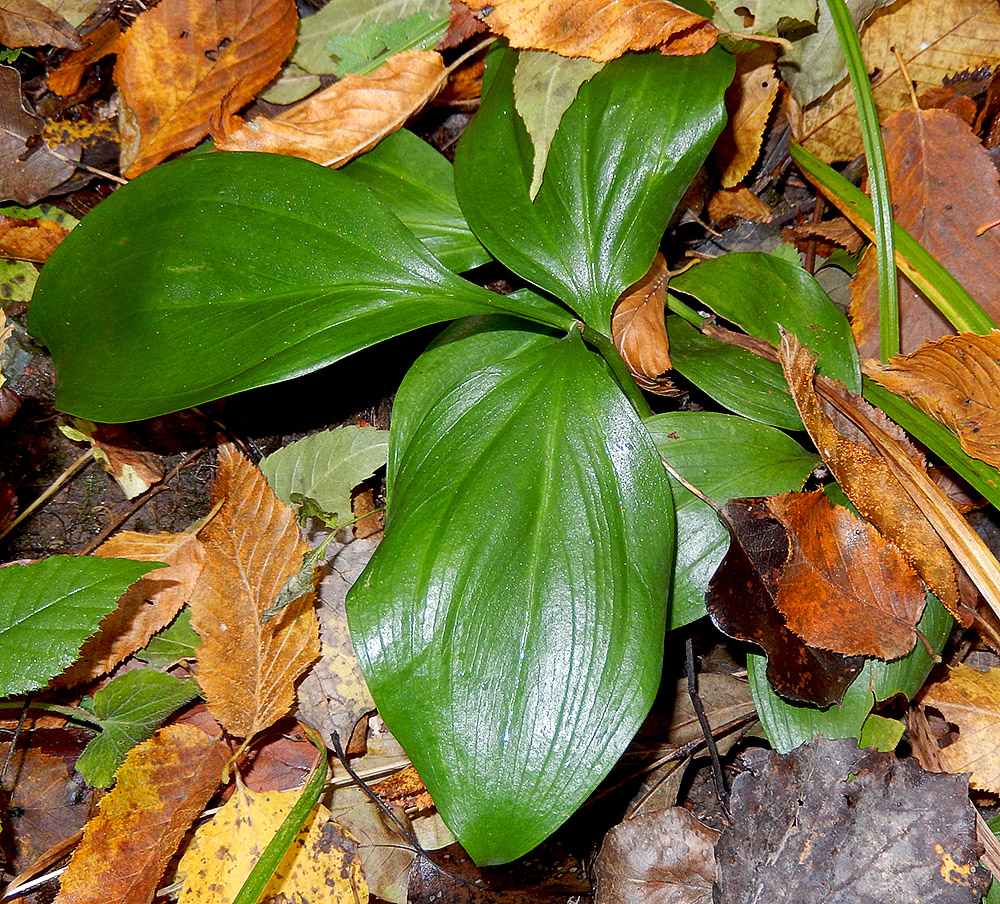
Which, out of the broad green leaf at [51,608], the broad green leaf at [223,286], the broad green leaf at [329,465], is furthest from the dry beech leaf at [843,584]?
the broad green leaf at [51,608]

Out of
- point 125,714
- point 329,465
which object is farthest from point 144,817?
point 329,465

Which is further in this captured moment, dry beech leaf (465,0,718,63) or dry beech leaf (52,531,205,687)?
dry beech leaf (52,531,205,687)

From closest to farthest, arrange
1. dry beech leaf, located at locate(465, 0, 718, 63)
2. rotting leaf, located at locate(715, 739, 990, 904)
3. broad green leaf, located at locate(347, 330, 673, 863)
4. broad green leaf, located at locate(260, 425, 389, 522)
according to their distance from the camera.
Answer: broad green leaf, located at locate(347, 330, 673, 863)
rotting leaf, located at locate(715, 739, 990, 904)
dry beech leaf, located at locate(465, 0, 718, 63)
broad green leaf, located at locate(260, 425, 389, 522)

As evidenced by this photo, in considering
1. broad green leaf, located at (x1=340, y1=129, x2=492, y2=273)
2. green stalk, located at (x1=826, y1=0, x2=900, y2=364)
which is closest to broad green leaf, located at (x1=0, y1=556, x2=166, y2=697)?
broad green leaf, located at (x1=340, y1=129, x2=492, y2=273)

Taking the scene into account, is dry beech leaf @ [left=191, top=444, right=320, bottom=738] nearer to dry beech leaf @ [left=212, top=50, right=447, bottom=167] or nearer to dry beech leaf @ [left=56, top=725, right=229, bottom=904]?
dry beech leaf @ [left=56, top=725, right=229, bottom=904]

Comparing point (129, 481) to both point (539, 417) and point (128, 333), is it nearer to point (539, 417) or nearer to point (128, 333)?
point (128, 333)

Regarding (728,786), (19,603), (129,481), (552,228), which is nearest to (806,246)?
(552,228)
